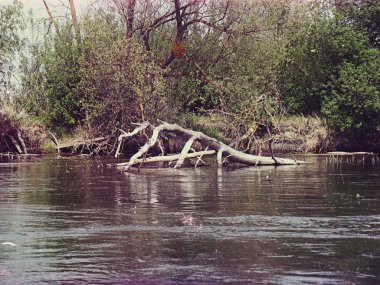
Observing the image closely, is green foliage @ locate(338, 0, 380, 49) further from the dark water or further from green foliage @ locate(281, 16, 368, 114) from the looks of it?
the dark water

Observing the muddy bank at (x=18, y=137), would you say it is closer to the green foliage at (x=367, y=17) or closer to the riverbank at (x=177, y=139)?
the riverbank at (x=177, y=139)

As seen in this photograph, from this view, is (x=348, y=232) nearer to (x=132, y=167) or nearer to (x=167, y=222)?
(x=167, y=222)

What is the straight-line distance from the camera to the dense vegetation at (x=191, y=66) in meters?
45.1

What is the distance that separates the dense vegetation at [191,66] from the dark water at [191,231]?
1634cm

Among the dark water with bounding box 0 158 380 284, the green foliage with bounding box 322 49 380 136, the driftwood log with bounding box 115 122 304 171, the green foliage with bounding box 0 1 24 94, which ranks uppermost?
the green foliage with bounding box 0 1 24 94

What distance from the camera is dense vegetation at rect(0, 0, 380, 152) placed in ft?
148

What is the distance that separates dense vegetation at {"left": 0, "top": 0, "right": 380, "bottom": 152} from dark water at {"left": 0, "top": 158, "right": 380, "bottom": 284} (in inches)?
643

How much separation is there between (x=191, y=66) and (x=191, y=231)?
115 feet

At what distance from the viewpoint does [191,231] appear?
52.0 feet

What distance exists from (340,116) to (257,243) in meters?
34.0

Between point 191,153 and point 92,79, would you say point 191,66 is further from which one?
point 191,153

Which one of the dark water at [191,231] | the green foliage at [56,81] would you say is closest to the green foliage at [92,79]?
the green foliage at [56,81]

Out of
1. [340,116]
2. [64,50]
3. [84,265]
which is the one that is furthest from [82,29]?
[84,265]

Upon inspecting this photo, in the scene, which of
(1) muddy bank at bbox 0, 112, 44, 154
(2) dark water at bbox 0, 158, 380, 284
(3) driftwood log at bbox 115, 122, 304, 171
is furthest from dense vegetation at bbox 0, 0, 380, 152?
(2) dark water at bbox 0, 158, 380, 284
